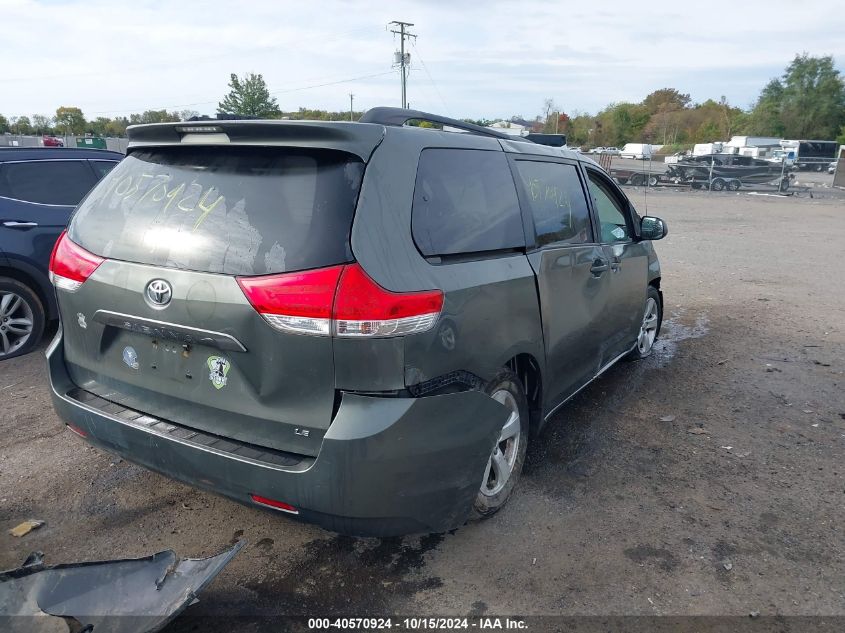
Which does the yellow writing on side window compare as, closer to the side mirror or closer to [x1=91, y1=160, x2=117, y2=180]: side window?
the side mirror

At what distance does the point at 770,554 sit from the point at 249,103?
239 feet

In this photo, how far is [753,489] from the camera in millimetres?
3580

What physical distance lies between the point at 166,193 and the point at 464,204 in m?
1.29

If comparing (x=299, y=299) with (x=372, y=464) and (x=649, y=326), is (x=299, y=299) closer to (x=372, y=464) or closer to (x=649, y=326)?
(x=372, y=464)

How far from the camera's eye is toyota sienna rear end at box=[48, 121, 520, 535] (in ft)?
7.53

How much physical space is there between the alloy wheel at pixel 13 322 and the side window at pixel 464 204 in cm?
451

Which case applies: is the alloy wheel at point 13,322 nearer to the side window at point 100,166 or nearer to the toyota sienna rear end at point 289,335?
the side window at point 100,166

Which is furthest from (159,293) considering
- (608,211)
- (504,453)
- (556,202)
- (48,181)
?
(48,181)

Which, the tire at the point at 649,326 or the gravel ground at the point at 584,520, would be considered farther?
the tire at the point at 649,326

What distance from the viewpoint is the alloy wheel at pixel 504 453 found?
10.1ft

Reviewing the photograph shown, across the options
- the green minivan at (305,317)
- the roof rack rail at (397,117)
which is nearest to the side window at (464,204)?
the green minivan at (305,317)

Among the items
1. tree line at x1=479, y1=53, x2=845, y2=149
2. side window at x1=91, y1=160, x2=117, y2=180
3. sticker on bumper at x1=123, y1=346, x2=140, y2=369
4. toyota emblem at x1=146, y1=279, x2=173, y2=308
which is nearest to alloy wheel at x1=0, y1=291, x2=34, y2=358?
side window at x1=91, y1=160, x2=117, y2=180

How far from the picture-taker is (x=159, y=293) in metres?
2.52

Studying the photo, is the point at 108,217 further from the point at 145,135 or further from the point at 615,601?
the point at 615,601
